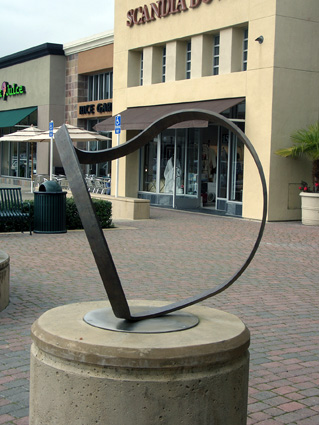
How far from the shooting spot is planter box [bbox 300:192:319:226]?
17.6 m

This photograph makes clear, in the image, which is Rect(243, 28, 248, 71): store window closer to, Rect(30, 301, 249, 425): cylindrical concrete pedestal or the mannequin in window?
the mannequin in window

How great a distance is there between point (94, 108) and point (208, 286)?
23.0m

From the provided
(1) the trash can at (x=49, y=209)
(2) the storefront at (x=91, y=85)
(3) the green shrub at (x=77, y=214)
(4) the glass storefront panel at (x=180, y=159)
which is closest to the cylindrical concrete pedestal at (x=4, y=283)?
(1) the trash can at (x=49, y=209)

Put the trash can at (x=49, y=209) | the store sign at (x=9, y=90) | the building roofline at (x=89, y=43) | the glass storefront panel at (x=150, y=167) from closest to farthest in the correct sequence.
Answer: the trash can at (x=49, y=209)
the glass storefront panel at (x=150, y=167)
the building roofline at (x=89, y=43)
the store sign at (x=9, y=90)

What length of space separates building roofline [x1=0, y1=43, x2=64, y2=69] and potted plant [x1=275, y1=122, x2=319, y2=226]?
18749mm

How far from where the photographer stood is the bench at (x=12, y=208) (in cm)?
1368

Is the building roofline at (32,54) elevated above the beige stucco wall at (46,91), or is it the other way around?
the building roofline at (32,54)

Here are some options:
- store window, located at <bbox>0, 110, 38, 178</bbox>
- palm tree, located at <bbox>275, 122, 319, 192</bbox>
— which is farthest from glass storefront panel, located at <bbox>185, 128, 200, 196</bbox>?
store window, located at <bbox>0, 110, 38, 178</bbox>

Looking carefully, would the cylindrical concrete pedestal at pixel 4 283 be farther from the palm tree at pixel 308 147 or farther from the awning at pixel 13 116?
the awning at pixel 13 116

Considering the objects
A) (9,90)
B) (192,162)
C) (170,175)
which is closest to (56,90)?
(9,90)

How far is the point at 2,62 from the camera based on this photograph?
39188mm

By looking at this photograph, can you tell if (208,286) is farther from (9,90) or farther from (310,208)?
(9,90)

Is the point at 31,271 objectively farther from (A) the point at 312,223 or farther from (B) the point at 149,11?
(B) the point at 149,11

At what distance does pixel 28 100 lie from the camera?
36000 millimetres
